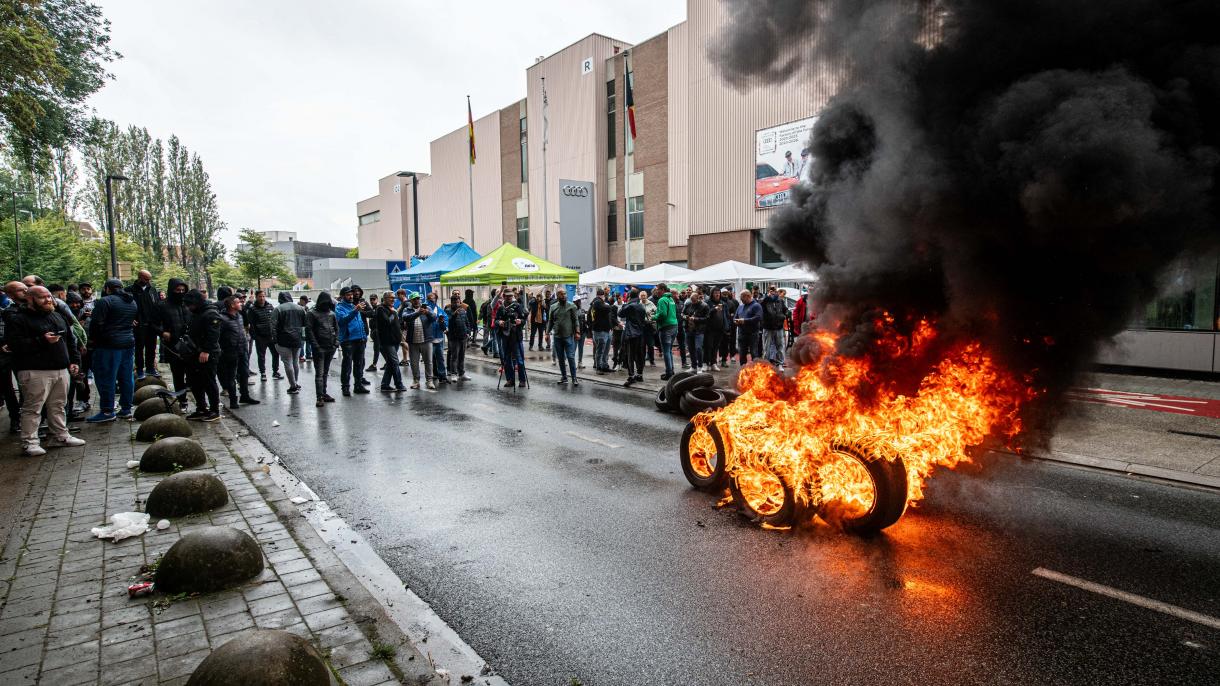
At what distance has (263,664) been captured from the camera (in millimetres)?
2592

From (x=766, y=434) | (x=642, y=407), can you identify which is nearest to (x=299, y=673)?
(x=766, y=434)

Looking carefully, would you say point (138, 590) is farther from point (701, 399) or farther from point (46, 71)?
point (46, 71)

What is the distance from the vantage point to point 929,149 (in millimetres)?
4664

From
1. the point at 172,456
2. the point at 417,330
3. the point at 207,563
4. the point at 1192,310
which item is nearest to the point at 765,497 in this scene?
the point at 207,563

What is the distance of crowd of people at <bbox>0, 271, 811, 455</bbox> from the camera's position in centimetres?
743

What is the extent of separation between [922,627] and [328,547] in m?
3.83

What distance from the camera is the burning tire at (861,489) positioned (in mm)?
4562

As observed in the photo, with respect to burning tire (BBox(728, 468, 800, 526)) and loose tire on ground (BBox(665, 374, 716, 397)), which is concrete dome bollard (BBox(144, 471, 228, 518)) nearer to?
burning tire (BBox(728, 468, 800, 526))

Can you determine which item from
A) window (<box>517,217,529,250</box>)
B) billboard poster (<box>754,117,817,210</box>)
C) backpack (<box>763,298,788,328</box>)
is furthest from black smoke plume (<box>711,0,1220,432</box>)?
window (<box>517,217,529,250</box>)

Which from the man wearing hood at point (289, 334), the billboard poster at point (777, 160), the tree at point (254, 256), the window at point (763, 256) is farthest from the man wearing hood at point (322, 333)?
the tree at point (254, 256)

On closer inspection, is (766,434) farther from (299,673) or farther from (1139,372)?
(1139,372)

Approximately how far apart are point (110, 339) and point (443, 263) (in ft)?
42.5

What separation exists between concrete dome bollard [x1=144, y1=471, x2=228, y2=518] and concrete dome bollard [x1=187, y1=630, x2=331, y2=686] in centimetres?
299

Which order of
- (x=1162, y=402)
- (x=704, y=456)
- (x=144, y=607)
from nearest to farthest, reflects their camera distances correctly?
(x=144, y=607), (x=704, y=456), (x=1162, y=402)
